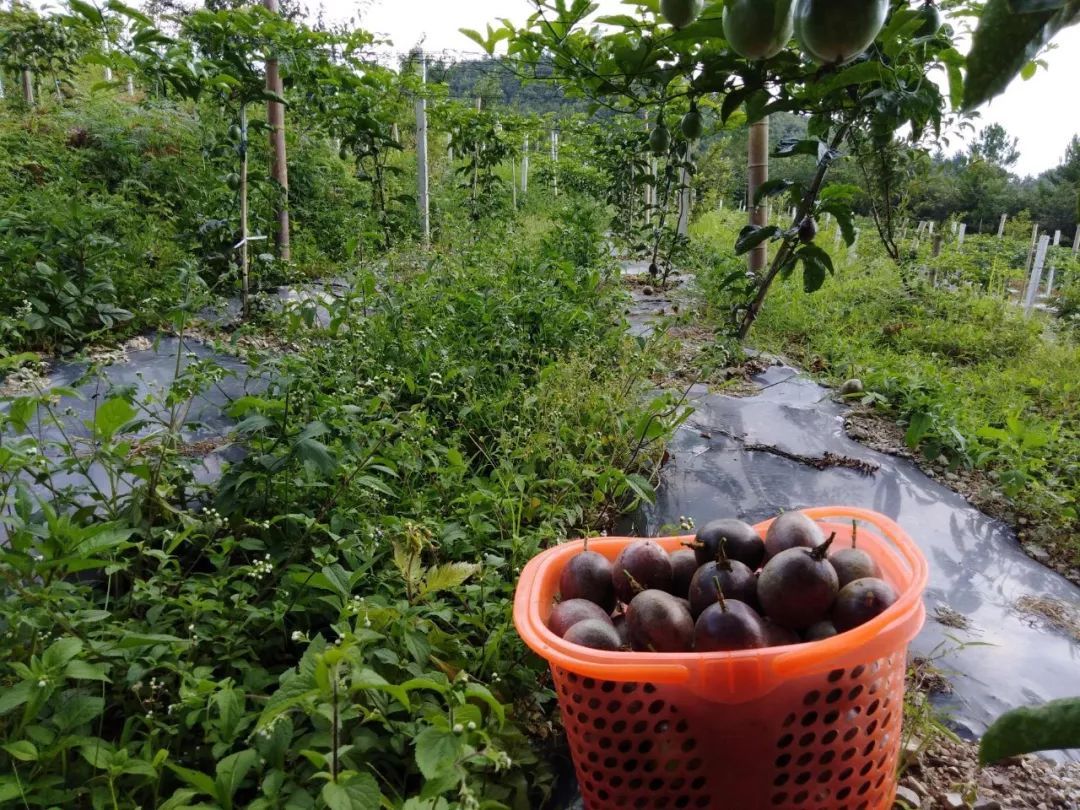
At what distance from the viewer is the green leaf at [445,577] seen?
4.83 feet

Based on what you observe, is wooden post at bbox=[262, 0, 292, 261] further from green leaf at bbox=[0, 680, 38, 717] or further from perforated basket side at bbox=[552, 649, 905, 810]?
perforated basket side at bbox=[552, 649, 905, 810]

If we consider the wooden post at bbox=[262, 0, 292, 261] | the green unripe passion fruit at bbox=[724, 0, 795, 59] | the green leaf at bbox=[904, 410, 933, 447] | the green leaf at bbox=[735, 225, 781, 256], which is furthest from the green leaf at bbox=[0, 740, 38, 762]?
the wooden post at bbox=[262, 0, 292, 261]

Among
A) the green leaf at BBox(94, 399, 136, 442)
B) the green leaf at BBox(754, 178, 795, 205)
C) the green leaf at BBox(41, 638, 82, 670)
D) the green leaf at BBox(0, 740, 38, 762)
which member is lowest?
the green leaf at BBox(0, 740, 38, 762)

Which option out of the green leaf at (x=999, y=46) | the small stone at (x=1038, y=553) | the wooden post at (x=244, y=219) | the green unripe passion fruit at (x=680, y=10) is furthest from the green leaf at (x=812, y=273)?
the wooden post at (x=244, y=219)

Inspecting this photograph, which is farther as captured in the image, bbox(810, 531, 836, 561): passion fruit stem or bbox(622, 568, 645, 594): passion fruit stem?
bbox(622, 568, 645, 594): passion fruit stem

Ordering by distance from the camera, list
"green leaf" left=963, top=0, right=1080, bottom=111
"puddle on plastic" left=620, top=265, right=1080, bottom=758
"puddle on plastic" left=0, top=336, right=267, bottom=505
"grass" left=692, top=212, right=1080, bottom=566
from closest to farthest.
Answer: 1. "green leaf" left=963, top=0, right=1080, bottom=111
2. "puddle on plastic" left=620, top=265, right=1080, bottom=758
3. "puddle on plastic" left=0, top=336, right=267, bottom=505
4. "grass" left=692, top=212, right=1080, bottom=566

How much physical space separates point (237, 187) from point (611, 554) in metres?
3.86

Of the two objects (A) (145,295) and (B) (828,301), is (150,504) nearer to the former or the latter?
(A) (145,295)

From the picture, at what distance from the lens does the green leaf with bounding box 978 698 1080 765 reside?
428 millimetres

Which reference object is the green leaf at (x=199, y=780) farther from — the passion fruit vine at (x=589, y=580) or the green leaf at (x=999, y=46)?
the green leaf at (x=999, y=46)

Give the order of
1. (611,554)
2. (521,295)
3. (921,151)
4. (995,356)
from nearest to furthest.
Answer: (611,554)
(521,295)
(995,356)
(921,151)

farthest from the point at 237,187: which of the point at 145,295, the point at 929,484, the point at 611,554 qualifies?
the point at 929,484

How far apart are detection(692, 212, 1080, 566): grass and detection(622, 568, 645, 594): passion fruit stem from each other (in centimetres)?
194

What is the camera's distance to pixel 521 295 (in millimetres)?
3416
